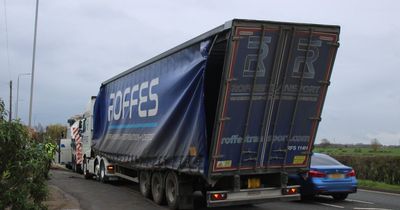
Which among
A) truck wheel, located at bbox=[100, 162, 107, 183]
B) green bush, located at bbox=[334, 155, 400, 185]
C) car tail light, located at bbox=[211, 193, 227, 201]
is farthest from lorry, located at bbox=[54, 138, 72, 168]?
car tail light, located at bbox=[211, 193, 227, 201]

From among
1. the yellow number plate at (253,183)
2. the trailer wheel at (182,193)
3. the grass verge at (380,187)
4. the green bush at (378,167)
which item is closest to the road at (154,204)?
the grass verge at (380,187)

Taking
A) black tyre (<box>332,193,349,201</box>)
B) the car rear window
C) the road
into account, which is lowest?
the road

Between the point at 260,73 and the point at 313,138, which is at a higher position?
the point at 260,73

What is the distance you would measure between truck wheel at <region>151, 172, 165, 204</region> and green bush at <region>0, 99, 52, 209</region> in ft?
19.7

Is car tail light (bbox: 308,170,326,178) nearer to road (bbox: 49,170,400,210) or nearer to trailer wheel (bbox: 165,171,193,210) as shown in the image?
road (bbox: 49,170,400,210)

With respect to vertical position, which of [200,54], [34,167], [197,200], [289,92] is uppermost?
[200,54]

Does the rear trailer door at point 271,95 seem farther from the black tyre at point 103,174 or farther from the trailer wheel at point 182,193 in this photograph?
the black tyre at point 103,174

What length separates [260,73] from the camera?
10773 millimetres

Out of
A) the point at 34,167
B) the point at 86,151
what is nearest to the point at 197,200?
the point at 34,167

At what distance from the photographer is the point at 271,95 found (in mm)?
11070

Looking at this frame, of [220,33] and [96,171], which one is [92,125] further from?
[220,33]

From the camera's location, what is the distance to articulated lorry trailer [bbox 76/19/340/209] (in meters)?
10.6

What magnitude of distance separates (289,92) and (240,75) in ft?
4.42

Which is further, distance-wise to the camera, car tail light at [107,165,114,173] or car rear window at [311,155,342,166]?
car tail light at [107,165,114,173]
